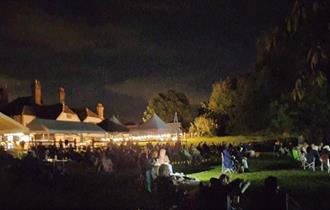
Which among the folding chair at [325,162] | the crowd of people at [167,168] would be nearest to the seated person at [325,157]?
the folding chair at [325,162]

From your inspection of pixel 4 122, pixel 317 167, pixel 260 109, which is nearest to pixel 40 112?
pixel 260 109

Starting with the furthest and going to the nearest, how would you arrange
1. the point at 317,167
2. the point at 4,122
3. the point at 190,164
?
the point at 190,164, the point at 4,122, the point at 317,167

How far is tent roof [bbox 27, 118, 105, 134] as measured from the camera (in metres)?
38.7

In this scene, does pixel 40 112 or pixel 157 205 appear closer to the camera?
pixel 157 205

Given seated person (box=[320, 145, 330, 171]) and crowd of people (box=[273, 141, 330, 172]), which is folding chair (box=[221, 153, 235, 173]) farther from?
seated person (box=[320, 145, 330, 171])

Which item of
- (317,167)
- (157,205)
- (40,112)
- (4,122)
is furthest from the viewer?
(40,112)

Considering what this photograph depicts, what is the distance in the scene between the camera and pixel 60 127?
138 feet

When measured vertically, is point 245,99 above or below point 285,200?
above

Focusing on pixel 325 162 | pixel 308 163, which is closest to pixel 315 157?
pixel 308 163

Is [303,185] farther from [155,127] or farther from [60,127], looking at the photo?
[60,127]

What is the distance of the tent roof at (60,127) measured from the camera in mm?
38688

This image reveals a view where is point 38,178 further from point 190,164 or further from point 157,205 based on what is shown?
point 190,164

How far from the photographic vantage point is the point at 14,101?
84750 mm

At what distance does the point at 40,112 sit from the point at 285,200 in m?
76.3
